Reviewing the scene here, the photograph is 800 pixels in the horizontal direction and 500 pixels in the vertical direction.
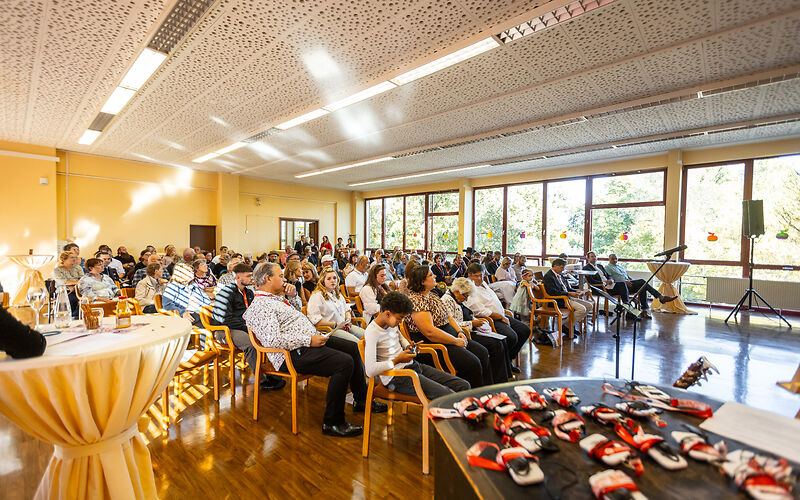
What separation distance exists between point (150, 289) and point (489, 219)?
32.4ft

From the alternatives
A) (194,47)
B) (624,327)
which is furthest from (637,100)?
(194,47)

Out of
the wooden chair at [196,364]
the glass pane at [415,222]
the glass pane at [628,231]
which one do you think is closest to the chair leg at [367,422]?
the wooden chair at [196,364]

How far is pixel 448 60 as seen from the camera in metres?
3.97

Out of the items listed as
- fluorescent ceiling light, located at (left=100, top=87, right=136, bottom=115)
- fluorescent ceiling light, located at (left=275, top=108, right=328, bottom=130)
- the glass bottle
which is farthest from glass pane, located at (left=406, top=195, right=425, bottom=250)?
the glass bottle

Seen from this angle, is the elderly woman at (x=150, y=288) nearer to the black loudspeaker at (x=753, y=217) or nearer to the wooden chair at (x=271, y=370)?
the wooden chair at (x=271, y=370)

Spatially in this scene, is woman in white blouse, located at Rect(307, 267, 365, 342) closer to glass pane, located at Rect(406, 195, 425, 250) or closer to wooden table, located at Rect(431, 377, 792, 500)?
wooden table, located at Rect(431, 377, 792, 500)

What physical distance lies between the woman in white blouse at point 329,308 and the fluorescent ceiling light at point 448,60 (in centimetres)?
254

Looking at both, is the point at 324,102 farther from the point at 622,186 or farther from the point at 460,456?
the point at 622,186

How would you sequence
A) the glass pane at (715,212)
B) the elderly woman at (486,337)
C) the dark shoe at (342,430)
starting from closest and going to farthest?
the dark shoe at (342,430) → the elderly woman at (486,337) → the glass pane at (715,212)

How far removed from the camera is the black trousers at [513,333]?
4.05 meters

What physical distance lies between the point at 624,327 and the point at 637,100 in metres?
3.89

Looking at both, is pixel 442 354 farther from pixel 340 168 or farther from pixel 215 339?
pixel 340 168

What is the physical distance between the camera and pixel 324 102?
518cm

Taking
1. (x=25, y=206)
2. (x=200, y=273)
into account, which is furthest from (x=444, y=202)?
(x=25, y=206)
